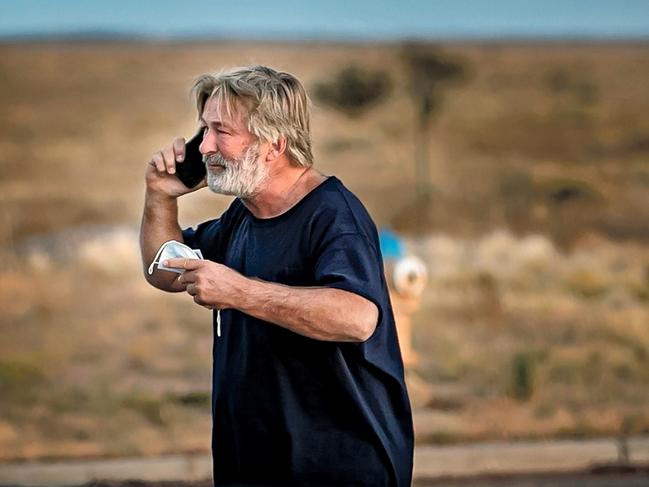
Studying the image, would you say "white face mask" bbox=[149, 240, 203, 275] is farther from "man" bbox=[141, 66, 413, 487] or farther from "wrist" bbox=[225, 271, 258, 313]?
"wrist" bbox=[225, 271, 258, 313]

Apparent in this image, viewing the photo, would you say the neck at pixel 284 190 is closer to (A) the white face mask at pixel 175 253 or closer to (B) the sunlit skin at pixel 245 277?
(B) the sunlit skin at pixel 245 277

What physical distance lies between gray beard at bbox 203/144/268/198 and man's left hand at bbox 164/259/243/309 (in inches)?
10.7

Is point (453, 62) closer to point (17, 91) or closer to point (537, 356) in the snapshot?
point (17, 91)

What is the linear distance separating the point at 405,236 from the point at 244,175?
17.1 metres

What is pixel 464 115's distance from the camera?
29.5 metres

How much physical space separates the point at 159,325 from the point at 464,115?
635 inches

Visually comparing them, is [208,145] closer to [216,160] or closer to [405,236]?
[216,160]

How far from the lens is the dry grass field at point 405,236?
10289 mm

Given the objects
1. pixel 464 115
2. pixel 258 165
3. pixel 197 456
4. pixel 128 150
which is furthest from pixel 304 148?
pixel 464 115

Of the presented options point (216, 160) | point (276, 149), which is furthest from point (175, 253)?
point (276, 149)

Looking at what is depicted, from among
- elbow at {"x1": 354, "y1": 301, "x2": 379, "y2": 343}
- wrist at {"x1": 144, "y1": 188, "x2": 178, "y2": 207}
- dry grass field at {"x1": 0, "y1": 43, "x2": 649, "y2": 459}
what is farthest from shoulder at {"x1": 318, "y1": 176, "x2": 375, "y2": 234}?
dry grass field at {"x1": 0, "y1": 43, "x2": 649, "y2": 459}

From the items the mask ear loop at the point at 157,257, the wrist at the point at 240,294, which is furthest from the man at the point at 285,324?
the mask ear loop at the point at 157,257

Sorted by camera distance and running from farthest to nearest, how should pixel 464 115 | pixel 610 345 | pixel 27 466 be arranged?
pixel 464 115, pixel 610 345, pixel 27 466

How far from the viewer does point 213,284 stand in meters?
3.54
